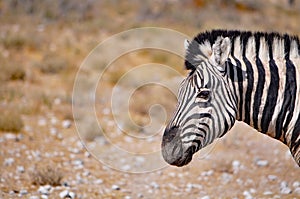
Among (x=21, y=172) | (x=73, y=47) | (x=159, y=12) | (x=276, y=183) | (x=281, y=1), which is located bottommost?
(x=276, y=183)

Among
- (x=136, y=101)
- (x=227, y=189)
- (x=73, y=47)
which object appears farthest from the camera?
(x=73, y=47)

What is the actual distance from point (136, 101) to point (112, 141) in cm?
236

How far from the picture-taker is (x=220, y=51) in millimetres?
3789

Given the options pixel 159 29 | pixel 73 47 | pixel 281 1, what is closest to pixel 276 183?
pixel 73 47

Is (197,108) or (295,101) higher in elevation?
(197,108)

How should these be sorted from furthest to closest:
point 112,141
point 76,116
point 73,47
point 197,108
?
point 73,47 → point 76,116 → point 112,141 → point 197,108

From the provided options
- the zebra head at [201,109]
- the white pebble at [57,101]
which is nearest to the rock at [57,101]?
the white pebble at [57,101]

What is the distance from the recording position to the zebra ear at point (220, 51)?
12.3 feet

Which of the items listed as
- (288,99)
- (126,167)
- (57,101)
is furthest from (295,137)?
(57,101)

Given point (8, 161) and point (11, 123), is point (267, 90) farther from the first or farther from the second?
point (11, 123)

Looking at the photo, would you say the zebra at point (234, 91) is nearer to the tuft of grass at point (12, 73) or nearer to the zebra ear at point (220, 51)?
the zebra ear at point (220, 51)

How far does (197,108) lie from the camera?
3.83m

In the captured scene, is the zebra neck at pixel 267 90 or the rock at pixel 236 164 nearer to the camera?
the zebra neck at pixel 267 90

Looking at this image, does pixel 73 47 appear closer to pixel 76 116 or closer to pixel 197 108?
pixel 76 116
